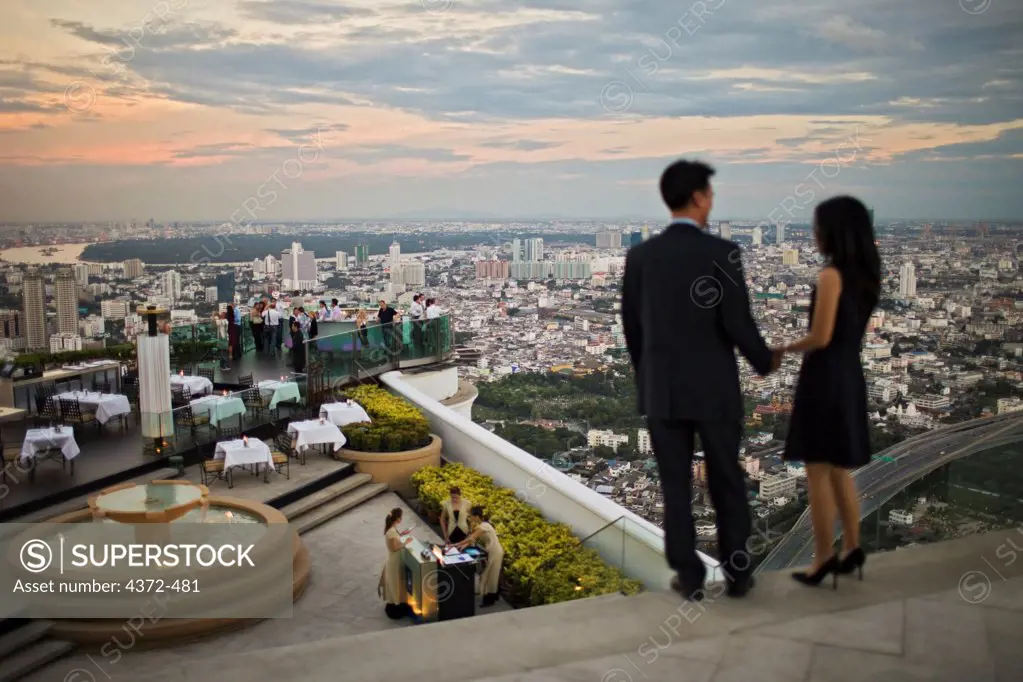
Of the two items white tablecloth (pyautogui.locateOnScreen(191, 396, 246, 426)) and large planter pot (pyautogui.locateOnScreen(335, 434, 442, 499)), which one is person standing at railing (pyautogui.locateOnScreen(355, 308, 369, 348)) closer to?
large planter pot (pyautogui.locateOnScreen(335, 434, 442, 499))

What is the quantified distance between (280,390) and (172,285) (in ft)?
34.7

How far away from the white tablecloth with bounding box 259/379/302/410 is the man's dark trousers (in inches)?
489

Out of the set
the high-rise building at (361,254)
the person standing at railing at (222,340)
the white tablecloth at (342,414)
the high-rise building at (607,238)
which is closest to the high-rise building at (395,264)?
the high-rise building at (361,254)

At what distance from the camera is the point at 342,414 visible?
1459cm

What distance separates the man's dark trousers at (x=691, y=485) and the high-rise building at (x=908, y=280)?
39.2ft

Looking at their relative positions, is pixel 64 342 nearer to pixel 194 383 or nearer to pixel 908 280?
pixel 194 383

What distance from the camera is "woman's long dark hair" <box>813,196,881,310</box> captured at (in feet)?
10.5

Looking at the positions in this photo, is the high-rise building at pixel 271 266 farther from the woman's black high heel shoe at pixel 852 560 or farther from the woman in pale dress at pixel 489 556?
the woman's black high heel shoe at pixel 852 560

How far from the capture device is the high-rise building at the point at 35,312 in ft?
57.2

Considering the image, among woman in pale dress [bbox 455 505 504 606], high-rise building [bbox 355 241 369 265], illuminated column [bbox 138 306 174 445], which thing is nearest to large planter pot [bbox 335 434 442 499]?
illuminated column [bbox 138 306 174 445]

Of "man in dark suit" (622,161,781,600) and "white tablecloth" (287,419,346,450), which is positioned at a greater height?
"man in dark suit" (622,161,781,600)

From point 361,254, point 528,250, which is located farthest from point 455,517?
point 361,254

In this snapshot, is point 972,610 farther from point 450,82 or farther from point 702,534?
point 450,82

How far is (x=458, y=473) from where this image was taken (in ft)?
44.9
